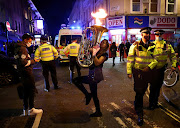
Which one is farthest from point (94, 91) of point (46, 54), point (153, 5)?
point (153, 5)

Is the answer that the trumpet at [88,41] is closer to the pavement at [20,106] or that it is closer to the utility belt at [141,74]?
the utility belt at [141,74]

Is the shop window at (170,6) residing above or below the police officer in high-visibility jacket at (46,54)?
above

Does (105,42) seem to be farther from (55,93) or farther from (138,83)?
(55,93)

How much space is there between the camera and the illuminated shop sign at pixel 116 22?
59.5 ft

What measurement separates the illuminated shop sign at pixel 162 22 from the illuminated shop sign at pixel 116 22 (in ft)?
10.6

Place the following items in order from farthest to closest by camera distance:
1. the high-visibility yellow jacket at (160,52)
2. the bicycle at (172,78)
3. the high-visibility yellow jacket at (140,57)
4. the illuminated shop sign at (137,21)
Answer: the illuminated shop sign at (137,21)
the bicycle at (172,78)
the high-visibility yellow jacket at (160,52)
the high-visibility yellow jacket at (140,57)

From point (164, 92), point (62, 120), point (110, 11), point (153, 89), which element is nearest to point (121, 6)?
point (110, 11)

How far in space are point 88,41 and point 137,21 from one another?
49.0 ft

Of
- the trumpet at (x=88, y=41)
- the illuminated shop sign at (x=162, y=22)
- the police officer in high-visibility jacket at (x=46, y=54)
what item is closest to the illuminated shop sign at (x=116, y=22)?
the illuminated shop sign at (x=162, y=22)

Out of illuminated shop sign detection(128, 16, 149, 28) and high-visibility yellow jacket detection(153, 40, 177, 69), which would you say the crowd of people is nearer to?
high-visibility yellow jacket detection(153, 40, 177, 69)

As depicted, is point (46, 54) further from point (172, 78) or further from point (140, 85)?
point (172, 78)

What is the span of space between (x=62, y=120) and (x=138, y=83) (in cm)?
201

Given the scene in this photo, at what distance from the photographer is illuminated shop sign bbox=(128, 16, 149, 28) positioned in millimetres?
18109

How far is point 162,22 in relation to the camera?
737 inches
